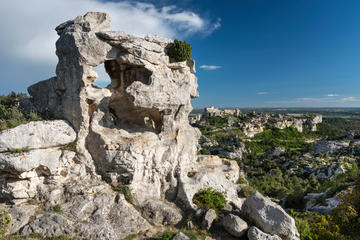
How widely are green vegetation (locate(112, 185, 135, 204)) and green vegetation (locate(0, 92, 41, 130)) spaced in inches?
278

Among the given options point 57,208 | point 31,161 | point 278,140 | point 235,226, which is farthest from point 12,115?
point 278,140

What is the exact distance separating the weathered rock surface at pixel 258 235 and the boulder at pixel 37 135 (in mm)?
12281

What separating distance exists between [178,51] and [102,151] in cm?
971

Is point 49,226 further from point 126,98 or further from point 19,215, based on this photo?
point 126,98

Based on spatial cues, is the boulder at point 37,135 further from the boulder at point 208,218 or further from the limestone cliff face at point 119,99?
the boulder at point 208,218

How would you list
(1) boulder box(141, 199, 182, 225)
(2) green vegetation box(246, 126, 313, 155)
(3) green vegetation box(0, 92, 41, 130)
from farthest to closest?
1. (2) green vegetation box(246, 126, 313, 155)
2. (1) boulder box(141, 199, 182, 225)
3. (3) green vegetation box(0, 92, 41, 130)

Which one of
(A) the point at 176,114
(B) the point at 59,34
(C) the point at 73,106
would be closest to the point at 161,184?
(A) the point at 176,114

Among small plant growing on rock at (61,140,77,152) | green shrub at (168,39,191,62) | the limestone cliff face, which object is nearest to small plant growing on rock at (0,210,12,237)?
small plant growing on rock at (61,140,77,152)

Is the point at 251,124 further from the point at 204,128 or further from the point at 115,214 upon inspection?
the point at 115,214

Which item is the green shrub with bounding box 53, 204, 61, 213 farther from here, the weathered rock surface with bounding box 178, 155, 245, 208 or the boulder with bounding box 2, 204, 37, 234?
the weathered rock surface with bounding box 178, 155, 245, 208

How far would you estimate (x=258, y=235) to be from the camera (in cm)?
998

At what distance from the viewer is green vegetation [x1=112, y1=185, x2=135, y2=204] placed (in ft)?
41.4

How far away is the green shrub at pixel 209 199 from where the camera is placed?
43.2ft

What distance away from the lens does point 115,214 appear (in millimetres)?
11570
